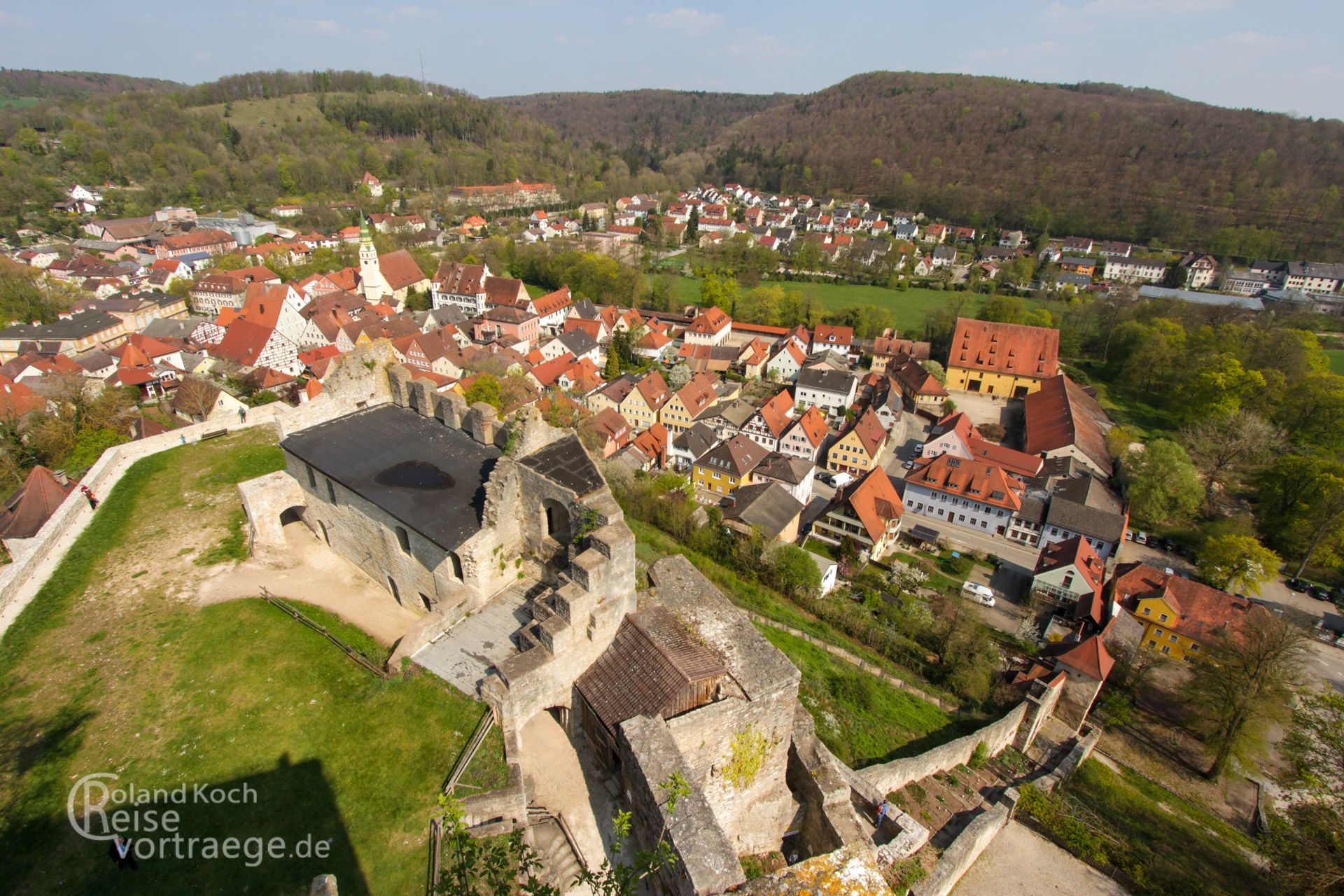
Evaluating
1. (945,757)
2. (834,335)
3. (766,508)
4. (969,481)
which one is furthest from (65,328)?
(834,335)

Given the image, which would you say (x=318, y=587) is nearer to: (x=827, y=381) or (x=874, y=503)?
(x=874, y=503)

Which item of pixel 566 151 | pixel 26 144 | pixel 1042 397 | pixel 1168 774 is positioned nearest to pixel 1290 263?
pixel 1042 397

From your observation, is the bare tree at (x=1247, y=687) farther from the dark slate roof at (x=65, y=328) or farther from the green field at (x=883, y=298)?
the dark slate roof at (x=65, y=328)

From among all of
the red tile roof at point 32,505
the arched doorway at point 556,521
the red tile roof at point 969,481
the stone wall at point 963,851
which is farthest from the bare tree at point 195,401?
the red tile roof at point 969,481

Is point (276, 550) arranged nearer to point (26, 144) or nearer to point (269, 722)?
point (269, 722)

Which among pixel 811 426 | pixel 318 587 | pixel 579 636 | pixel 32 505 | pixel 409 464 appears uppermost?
pixel 409 464

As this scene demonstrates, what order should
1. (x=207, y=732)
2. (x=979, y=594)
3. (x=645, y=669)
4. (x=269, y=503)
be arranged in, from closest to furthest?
1. (x=207, y=732)
2. (x=645, y=669)
3. (x=269, y=503)
4. (x=979, y=594)
